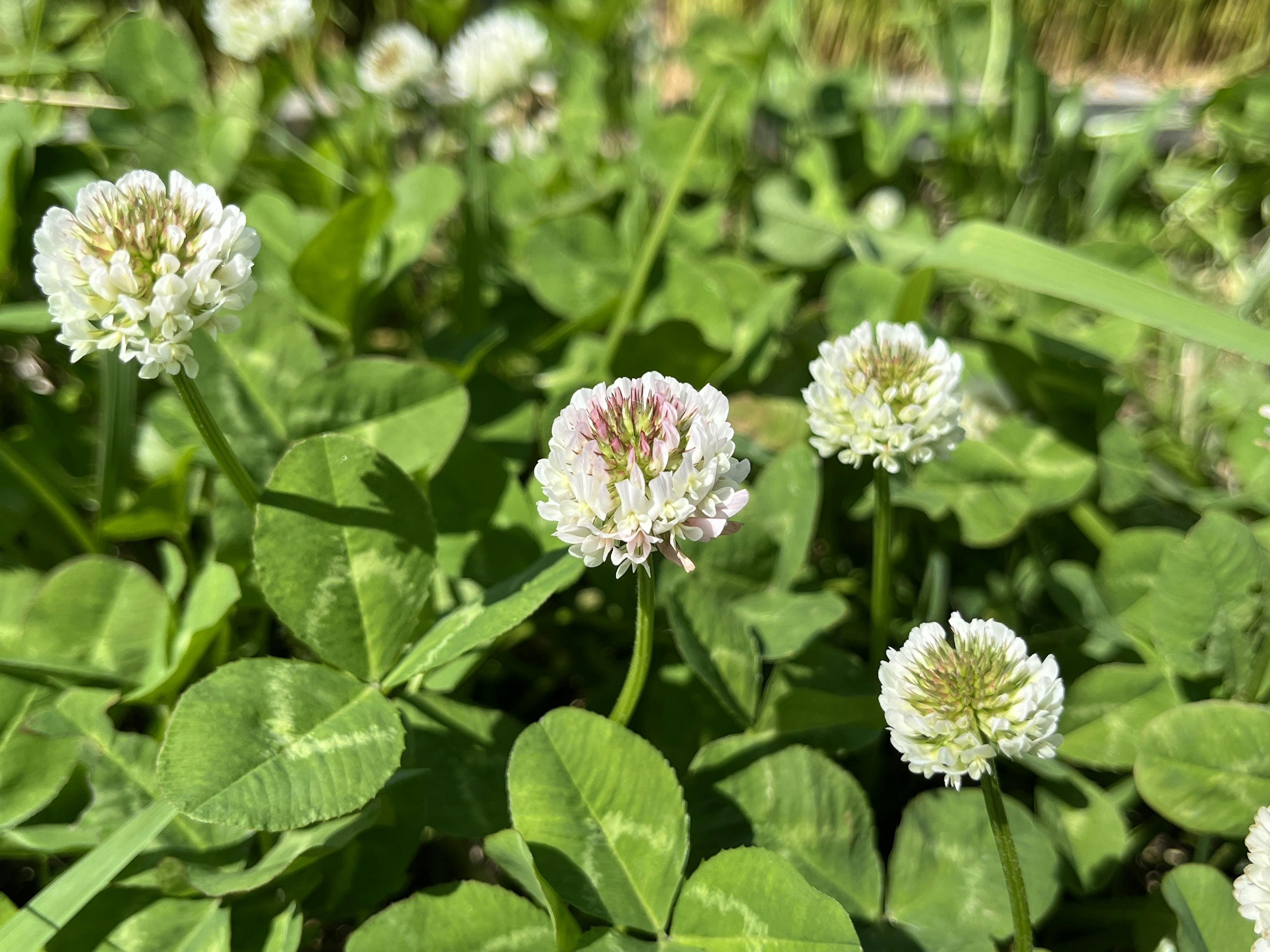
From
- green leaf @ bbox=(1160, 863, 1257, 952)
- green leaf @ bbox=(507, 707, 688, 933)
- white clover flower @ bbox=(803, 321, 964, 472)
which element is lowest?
green leaf @ bbox=(507, 707, 688, 933)

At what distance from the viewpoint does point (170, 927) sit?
2.40 ft

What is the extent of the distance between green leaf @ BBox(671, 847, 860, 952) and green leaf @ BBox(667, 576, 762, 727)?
14 centimetres

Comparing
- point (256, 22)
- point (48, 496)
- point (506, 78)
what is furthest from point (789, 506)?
point (256, 22)

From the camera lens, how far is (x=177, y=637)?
35.1 inches

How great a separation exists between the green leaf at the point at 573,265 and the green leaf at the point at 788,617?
0.45m

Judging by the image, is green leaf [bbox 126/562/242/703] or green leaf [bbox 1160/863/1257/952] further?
green leaf [bbox 126/562/242/703]

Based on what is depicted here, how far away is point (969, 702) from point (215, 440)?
55 cm

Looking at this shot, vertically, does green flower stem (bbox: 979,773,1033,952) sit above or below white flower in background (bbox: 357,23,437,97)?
below

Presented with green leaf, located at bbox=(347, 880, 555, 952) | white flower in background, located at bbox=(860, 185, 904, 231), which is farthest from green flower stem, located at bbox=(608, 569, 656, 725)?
white flower in background, located at bbox=(860, 185, 904, 231)

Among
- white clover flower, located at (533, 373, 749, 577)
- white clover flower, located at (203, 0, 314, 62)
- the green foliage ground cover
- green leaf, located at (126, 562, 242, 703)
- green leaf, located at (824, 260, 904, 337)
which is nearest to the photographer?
white clover flower, located at (533, 373, 749, 577)

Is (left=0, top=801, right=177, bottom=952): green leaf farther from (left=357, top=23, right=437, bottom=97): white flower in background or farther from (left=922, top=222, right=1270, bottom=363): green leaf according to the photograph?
(left=357, top=23, right=437, bottom=97): white flower in background

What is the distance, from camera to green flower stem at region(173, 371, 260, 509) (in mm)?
687

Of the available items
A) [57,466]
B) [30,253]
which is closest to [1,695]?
[57,466]

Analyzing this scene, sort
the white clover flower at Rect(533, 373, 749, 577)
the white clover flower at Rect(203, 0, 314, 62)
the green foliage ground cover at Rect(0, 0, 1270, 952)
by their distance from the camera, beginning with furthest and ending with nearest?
the white clover flower at Rect(203, 0, 314, 62) → the green foliage ground cover at Rect(0, 0, 1270, 952) → the white clover flower at Rect(533, 373, 749, 577)
